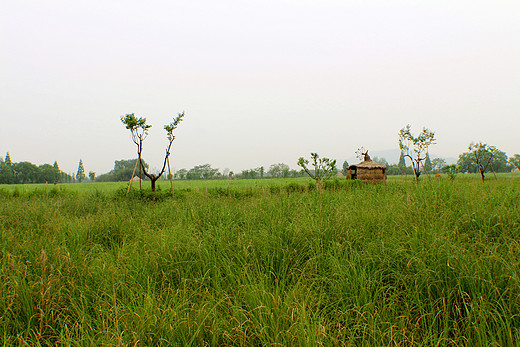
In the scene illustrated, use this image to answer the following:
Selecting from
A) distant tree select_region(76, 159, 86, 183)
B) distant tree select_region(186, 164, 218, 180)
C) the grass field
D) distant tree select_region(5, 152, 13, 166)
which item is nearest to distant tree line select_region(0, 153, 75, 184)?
distant tree select_region(5, 152, 13, 166)

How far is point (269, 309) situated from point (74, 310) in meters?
1.96

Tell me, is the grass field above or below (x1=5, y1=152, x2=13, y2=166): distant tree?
below

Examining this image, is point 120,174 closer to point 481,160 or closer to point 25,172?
point 25,172

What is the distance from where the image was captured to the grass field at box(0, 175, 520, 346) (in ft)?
6.20

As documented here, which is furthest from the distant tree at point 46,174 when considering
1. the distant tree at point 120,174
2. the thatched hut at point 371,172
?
the thatched hut at point 371,172

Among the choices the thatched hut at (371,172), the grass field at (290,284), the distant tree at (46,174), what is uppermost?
the distant tree at (46,174)

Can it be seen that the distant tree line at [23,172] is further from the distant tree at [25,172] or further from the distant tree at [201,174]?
the distant tree at [201,174]

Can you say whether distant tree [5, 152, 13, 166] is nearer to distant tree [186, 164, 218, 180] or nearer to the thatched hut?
distant tree [186, 164, 218, 180]

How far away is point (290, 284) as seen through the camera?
2438mm

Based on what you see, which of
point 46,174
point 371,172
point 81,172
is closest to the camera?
point 371,172

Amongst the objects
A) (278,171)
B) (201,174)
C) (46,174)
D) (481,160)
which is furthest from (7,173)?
(481,160)

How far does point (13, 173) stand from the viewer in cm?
6116

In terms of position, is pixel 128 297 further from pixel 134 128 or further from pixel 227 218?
pixel 134 128

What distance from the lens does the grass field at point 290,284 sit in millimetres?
1889
